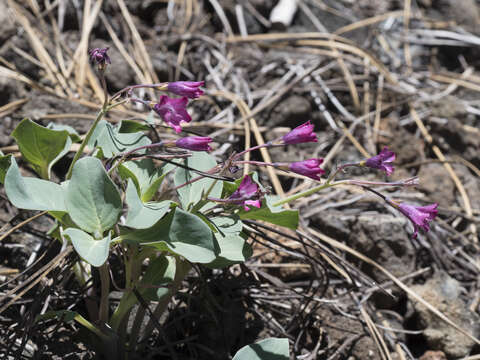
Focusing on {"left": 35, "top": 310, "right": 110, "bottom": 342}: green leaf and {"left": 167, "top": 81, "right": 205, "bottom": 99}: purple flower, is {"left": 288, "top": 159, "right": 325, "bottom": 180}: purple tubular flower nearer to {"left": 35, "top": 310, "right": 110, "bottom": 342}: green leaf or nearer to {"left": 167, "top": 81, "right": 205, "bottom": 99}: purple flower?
{"left": 167, "top": 81, "right": 205, "bottom": 99}: purple flower

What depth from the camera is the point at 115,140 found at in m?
1.35

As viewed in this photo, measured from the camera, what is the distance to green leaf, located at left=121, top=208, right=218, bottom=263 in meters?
1.07

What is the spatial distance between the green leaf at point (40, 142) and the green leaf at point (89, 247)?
39cm

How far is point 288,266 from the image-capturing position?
184 centimetres

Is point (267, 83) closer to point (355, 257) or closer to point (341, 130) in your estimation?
point (341, 130)

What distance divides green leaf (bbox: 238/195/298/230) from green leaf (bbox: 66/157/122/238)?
1.11 feet

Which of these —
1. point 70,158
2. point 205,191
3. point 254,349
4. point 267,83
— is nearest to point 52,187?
point 205,191

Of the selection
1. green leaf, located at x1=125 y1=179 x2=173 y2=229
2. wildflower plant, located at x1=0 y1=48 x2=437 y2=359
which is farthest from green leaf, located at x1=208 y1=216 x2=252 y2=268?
green leaf, located at x1=125 y1=179 x2=173 y2=229

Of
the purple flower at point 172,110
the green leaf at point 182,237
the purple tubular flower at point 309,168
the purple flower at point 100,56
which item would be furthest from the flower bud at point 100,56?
the purple tubular flower at point 309,168

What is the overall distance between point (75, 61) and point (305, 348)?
1800mm

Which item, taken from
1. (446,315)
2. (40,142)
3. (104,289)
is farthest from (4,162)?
(446,315)

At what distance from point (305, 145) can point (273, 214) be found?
129cm

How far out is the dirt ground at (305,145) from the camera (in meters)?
1.57

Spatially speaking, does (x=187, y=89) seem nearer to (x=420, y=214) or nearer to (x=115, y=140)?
(x=115, y=140)
